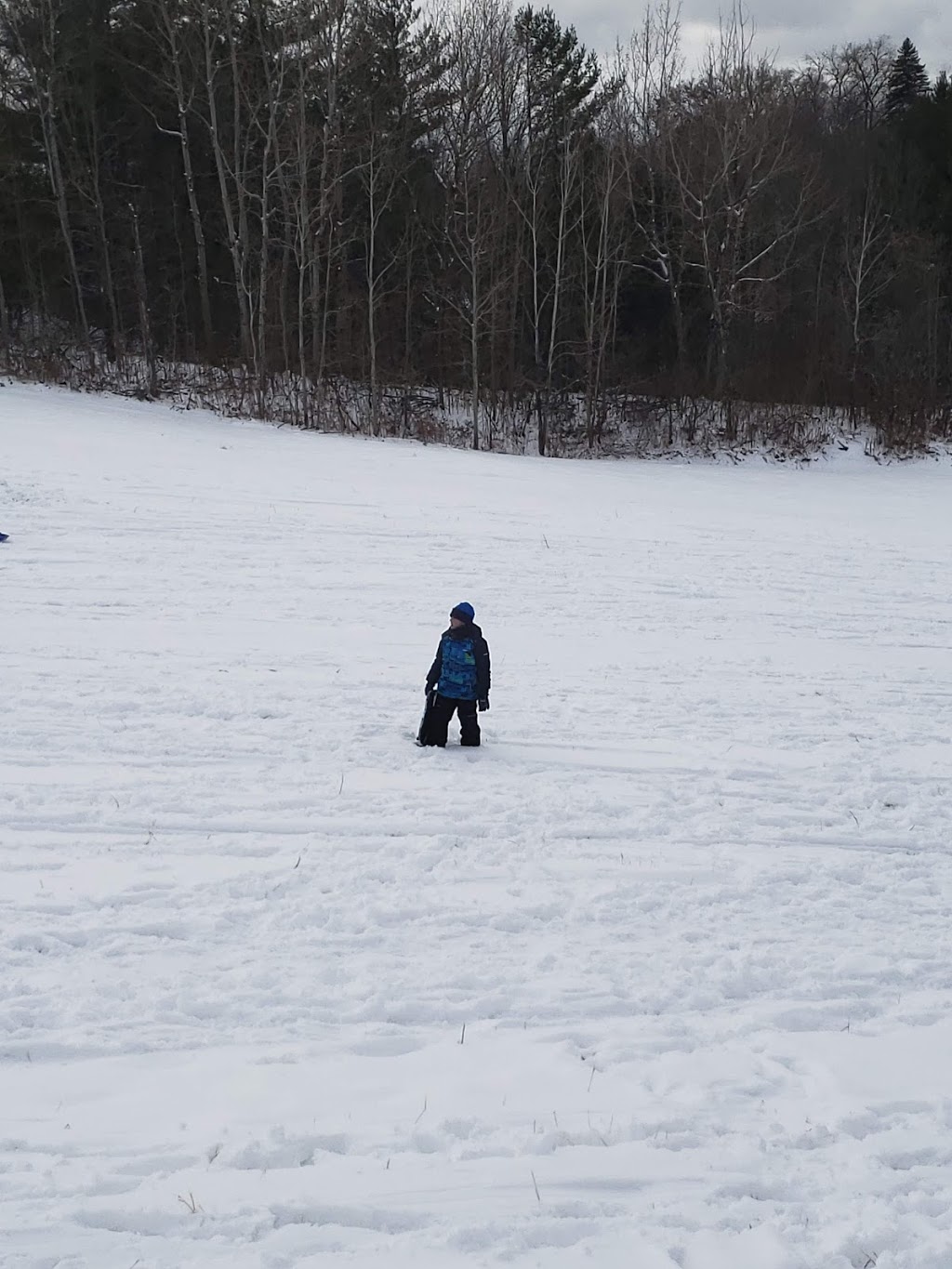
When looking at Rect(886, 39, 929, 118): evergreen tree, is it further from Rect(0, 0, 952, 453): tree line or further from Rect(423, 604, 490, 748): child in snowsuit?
Rect(423, 604, 490, 748): child in snowsuit

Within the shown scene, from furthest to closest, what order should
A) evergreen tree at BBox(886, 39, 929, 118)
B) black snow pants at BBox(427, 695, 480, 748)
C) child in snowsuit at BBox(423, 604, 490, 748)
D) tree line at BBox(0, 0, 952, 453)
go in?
1. evergreen tree at BBox(886, 39, 929, 118)
2. tree line at BBox(0, 0, 952, 453)
3. black snow pants at BBox(427, 695, 480, 748)
4. child in snowsuit at BBox(423, 604, 490, 748)

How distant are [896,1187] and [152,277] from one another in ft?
115

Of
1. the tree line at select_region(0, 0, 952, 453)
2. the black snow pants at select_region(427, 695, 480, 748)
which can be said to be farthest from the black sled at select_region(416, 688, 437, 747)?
the tree line at select_region(0, 0, 952, 453)

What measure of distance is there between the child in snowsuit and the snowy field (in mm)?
294

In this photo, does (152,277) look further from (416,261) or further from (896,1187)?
(896,1187)

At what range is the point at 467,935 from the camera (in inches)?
197

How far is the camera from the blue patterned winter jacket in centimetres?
716

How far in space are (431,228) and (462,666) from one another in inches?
1074

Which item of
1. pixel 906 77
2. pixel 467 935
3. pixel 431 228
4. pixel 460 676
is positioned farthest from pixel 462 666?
pixel 906 77

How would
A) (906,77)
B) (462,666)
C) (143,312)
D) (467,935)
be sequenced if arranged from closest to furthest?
(467,935) → (462,666) → (143,312) → (906,77)

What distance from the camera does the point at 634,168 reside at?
102 ft

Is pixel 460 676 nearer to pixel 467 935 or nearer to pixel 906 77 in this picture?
pixel 467 935

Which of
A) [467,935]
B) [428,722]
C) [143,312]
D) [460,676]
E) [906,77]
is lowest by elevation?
[467,935]

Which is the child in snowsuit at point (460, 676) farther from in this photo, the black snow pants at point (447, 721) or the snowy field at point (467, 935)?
the snowy field at point (467, 935)
